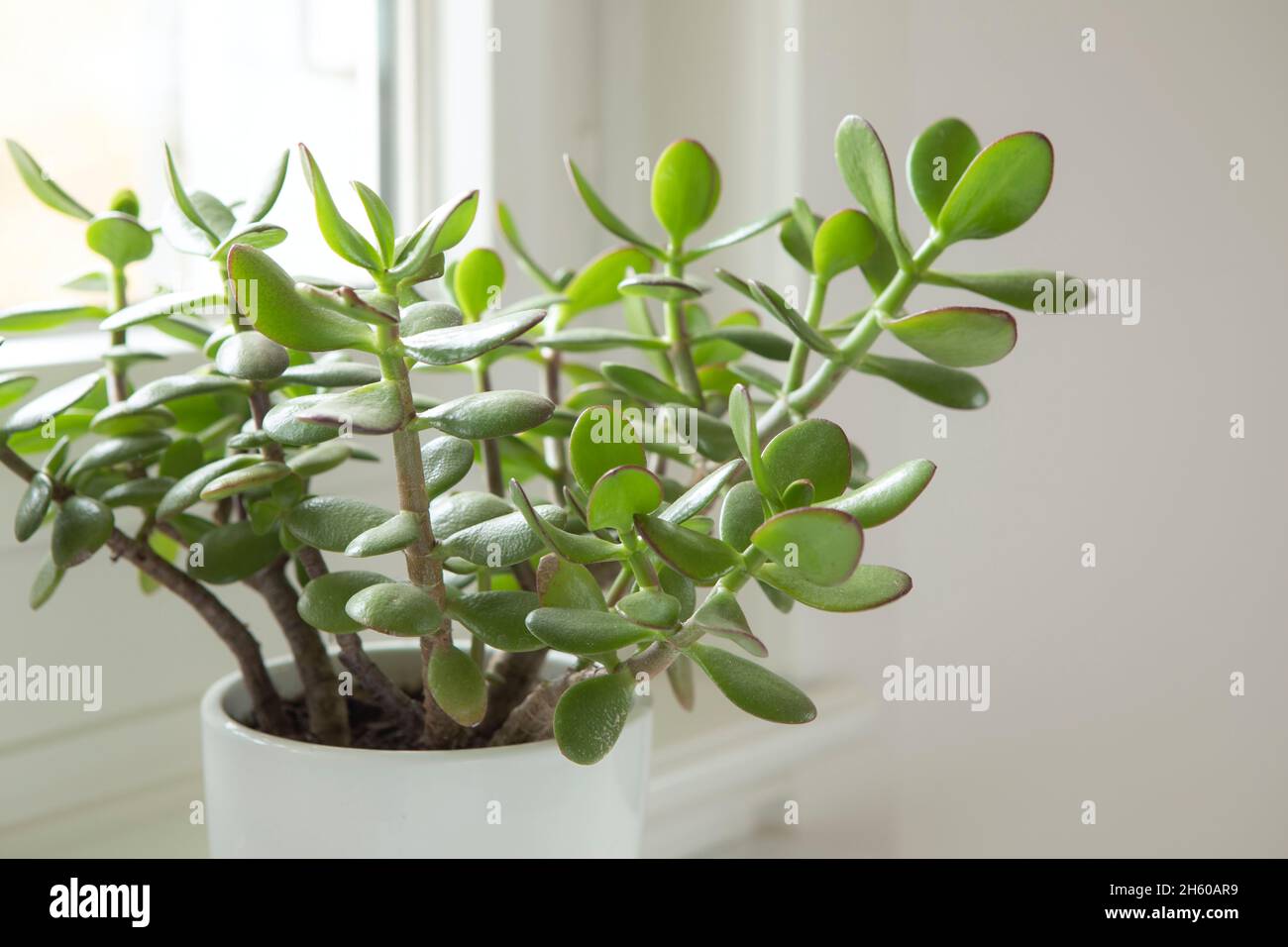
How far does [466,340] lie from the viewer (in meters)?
0.38

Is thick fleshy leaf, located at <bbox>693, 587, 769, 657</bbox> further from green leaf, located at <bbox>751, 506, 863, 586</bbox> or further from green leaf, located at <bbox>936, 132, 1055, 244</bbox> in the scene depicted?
green leaf, located at <bbox>936, 132, 1055, 244</bbox>

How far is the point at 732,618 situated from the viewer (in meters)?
0.40

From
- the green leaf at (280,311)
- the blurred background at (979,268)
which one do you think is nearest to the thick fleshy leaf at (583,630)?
the green leaf at (280,311)

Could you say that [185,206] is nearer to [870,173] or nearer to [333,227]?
[333,227]

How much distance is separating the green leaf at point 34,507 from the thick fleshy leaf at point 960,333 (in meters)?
0.34

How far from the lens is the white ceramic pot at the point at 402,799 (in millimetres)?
472

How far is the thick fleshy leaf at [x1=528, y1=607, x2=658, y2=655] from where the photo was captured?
41cm

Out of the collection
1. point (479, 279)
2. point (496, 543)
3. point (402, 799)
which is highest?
point (479, 279)

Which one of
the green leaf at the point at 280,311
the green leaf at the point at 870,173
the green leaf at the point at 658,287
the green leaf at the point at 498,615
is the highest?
the green leaf at the point at 870,173

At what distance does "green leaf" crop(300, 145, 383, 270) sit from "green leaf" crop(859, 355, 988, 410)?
22cm

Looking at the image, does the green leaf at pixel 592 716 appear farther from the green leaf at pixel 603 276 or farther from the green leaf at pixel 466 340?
the green leaf at pixel 603 276

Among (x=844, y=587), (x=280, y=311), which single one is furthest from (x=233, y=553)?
(x=844, y=587)

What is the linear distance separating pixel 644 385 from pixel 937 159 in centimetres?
16

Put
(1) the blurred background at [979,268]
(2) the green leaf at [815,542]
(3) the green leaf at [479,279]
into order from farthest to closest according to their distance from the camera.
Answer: (1) the blurred background at [979,268] → (3) the green leaf at [479,279] → (2) the green leaf at [815,542]
